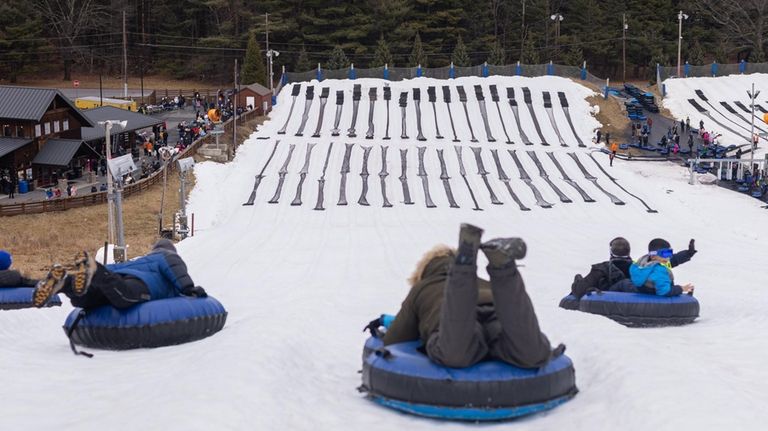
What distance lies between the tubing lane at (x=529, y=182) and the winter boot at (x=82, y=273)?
2905 centimetres

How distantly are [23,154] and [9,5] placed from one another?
42229 millimetres

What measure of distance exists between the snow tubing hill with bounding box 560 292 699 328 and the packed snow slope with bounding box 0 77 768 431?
277 mm

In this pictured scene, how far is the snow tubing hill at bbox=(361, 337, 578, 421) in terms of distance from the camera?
734cm

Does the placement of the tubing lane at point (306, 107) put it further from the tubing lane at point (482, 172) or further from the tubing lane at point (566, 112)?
the tubing lane at point (566, 112)

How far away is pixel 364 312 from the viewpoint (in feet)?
43.6

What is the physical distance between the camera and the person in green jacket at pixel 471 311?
6.84 m

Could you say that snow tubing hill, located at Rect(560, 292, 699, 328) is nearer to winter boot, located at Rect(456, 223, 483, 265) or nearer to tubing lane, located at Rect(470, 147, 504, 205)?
winter boot, located at Rect(456, 223, 483, 265)

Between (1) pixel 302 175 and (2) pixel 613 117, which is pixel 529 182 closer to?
(1) pixel 302 175

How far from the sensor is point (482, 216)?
35.6 metres

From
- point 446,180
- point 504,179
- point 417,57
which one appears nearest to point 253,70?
point 417,57

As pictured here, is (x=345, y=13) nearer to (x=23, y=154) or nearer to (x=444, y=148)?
(x=444, y=148)

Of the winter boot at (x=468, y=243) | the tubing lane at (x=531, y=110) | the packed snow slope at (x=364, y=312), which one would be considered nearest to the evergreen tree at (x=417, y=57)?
the tubing lane at (x=531, y=110)

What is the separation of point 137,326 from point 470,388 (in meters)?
4.14

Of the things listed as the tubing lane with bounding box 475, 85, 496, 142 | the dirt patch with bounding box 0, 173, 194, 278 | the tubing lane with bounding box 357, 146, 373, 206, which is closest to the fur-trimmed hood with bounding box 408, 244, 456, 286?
the dirt patch with bounding box 0, 173, 194, 278
